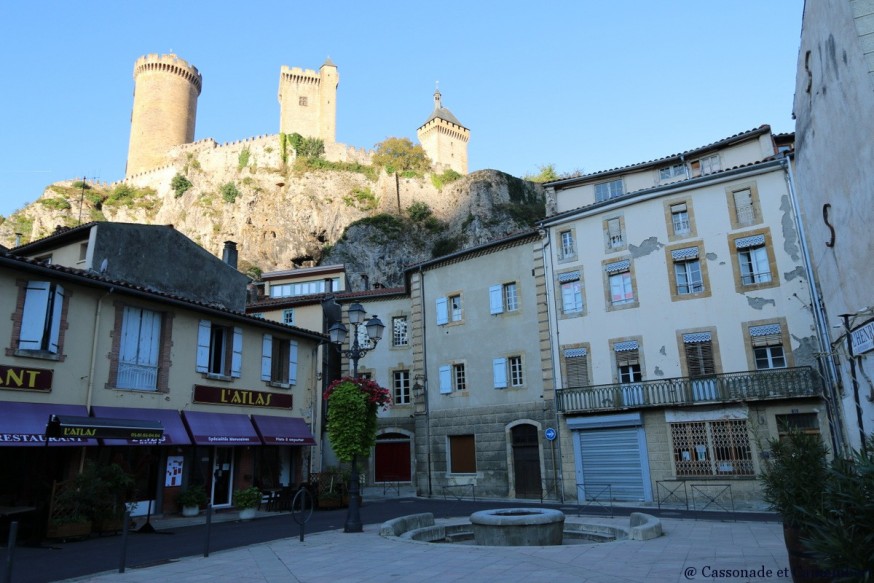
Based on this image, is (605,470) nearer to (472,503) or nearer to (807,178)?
(472,503)

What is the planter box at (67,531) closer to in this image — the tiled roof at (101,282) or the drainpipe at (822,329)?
the tiled roof at (101,282)

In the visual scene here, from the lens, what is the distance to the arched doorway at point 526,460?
74.6 ft

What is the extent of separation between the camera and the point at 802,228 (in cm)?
1919

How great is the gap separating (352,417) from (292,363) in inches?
351

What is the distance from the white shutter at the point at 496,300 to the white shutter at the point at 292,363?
8.28 meters

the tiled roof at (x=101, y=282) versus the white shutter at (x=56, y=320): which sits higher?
the tiled roof at (x=101, y=282)

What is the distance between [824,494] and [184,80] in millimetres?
91507

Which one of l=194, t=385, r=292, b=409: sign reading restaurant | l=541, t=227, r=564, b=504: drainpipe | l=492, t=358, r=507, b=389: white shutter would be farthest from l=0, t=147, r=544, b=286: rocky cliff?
l=194, t=385, r=292, b=409: sign reading restaurant

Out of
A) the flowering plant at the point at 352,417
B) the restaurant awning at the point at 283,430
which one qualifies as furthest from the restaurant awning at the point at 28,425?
the restaurant awning at the point at 283,430

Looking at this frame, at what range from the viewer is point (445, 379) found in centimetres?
2591

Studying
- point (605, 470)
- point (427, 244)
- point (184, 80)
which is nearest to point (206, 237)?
point (427, 244)

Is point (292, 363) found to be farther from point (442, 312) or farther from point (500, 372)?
point (500, 372)

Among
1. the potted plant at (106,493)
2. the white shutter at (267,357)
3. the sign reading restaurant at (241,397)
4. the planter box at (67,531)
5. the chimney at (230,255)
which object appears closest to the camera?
the planter box at (67,531)

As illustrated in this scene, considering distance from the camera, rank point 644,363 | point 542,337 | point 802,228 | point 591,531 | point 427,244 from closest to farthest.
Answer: point 591,531
point 802,228
point 644,363
point 542,337
point 427,244
